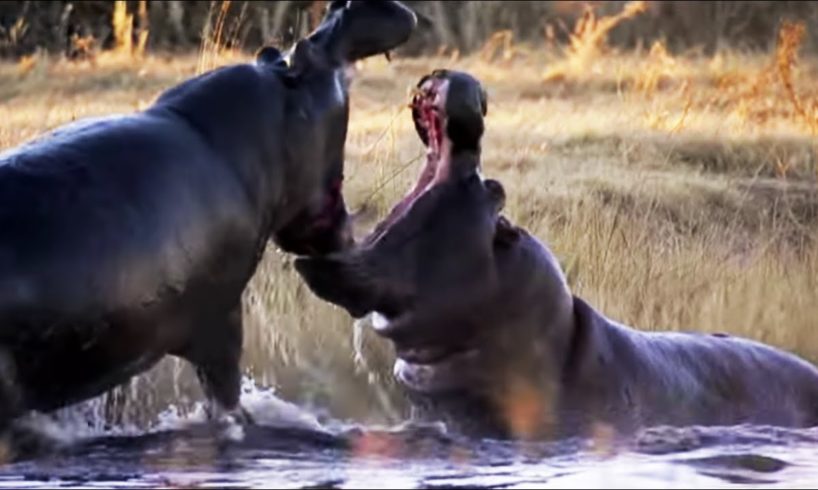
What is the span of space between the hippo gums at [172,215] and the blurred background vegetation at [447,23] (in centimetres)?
1296

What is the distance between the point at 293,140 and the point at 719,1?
746 inches

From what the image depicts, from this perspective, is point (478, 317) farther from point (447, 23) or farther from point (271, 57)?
point (447, 23)

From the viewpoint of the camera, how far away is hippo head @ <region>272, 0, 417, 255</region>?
6.19 meters

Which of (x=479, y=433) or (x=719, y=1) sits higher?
(x=719, y=1)

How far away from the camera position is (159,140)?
5883 millimetres

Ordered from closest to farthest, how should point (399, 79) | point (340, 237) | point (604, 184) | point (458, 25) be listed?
point (340, 237) < point (604, 184) < point (399, 79) < point (458, 25)

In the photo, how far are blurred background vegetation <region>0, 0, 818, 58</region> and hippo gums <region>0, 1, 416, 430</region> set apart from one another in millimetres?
12963

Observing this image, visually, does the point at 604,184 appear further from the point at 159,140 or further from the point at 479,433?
the point at 159,140

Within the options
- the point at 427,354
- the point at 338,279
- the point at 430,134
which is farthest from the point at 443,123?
the point at 427,354

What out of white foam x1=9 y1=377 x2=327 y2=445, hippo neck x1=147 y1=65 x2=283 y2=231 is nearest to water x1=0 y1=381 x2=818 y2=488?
white foam x1=9 y1=377 x2=327 y2=445

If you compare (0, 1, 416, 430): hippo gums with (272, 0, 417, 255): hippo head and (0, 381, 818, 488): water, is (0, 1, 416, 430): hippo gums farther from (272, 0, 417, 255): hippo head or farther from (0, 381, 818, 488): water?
(0, 381, 818, 488): water

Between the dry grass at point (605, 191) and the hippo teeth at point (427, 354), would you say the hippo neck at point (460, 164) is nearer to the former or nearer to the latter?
the hippo teeth at point (427, 354)

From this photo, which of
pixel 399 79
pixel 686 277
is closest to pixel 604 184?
pixel 686 277

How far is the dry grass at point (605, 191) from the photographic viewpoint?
25.1 feet
